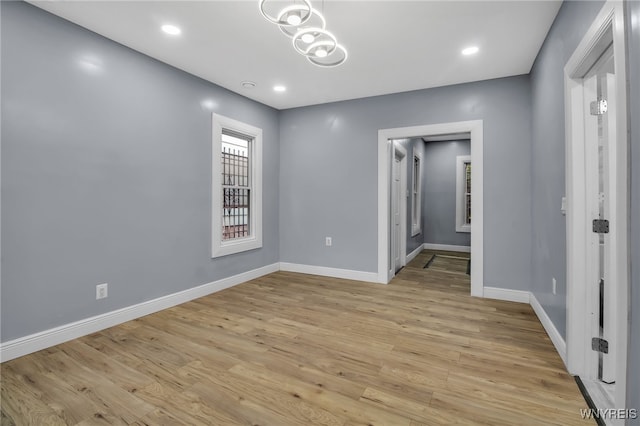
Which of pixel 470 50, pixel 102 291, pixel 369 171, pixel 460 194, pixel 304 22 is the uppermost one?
pixel 470 50

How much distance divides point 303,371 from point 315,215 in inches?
113

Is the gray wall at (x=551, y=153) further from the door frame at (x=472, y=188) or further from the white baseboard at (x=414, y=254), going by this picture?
the white baseboard at (x=414, y=254)

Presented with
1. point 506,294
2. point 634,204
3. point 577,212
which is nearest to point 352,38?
point 577,212

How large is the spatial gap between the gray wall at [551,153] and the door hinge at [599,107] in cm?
28

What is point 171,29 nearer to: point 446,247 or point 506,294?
point 506,294

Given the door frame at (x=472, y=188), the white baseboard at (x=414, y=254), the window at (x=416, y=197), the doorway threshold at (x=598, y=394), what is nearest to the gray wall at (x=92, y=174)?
the door frame at (x=472, y=188)

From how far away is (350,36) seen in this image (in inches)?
106

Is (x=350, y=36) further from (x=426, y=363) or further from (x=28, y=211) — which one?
(x=28, y=211)

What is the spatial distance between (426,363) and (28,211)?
315 cm

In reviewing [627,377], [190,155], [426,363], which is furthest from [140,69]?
[627,377]

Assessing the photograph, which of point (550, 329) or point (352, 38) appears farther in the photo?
point (352, 38)

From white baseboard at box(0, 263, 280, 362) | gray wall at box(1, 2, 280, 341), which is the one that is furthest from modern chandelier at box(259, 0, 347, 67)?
white baseboard at box(0, 263, 280, 362)

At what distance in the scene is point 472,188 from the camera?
12.3ft

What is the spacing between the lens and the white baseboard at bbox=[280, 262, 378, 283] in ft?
14.2
